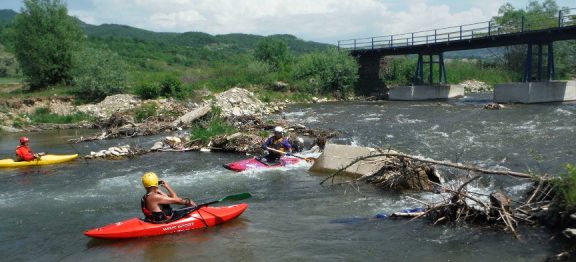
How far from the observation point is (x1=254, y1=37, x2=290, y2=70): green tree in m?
48.9

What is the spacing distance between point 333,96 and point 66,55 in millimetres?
21282

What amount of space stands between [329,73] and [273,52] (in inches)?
372

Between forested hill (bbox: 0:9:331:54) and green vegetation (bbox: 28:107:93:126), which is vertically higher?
forested hill (bbox: 0:9:331:54)

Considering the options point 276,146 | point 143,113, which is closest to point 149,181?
point 276,146

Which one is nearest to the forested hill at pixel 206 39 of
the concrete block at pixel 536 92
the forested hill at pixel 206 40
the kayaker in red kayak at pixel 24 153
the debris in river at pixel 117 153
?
the forested hill at pixel 206 40

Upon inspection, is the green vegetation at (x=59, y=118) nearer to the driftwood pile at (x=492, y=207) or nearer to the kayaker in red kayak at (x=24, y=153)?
the kayaker in red kayak at (x=24, y=153)

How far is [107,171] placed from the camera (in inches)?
558

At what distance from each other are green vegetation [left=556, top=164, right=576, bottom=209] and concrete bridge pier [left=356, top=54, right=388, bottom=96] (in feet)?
126

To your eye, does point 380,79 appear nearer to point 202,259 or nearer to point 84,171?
point 84,171

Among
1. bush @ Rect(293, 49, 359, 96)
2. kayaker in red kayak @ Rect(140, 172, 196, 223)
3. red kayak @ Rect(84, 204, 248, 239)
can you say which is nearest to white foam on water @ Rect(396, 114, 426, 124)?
red kayak @ Rect(84, 204, 248, 239)

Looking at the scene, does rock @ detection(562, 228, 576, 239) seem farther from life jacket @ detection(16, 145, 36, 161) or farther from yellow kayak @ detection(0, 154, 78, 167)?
life jacket @ detection(16, 145, 36, 161)

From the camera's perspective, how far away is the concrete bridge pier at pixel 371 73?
149 ft

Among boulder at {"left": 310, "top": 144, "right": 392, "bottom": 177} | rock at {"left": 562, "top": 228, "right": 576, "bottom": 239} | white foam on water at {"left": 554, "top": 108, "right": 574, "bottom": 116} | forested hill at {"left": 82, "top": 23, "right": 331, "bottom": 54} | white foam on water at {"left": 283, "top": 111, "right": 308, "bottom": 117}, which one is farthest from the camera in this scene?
forested hill at {"left": 82, "top": 23, "right": 331, "bottom": 54}

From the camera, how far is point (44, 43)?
38000 millimetres
